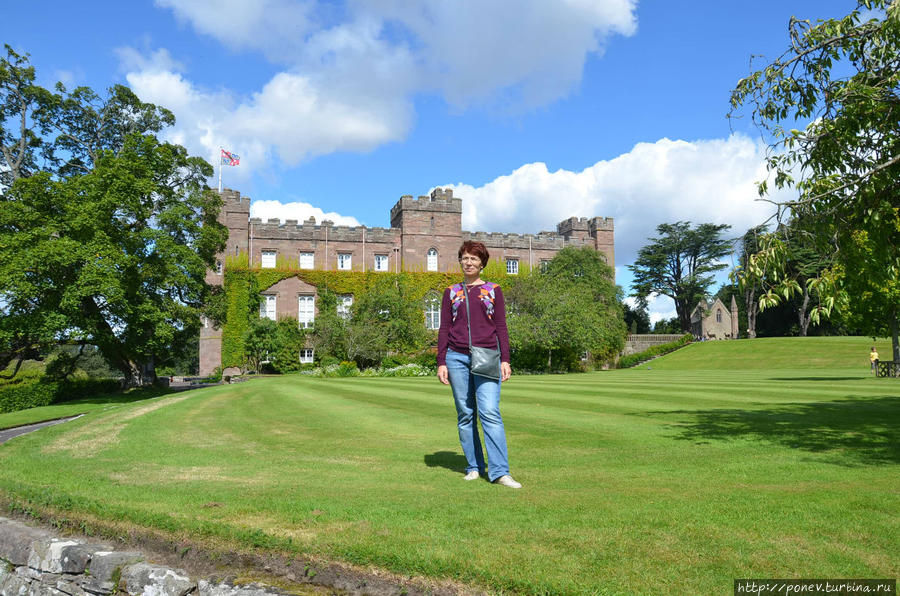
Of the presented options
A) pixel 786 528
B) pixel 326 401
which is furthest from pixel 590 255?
pixel 786 528

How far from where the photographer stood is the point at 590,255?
48.4 meters

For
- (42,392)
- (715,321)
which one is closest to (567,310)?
(42,392)

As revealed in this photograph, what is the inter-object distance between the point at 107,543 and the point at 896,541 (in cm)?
561

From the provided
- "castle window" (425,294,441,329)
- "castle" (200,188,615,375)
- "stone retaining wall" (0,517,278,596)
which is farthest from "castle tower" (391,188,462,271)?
"stone retaining wall" (0,517,278,596)

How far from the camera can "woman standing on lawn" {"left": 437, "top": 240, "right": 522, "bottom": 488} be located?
210 inches

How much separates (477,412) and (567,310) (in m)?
34.1

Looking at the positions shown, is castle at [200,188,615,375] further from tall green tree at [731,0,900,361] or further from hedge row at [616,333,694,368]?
tall green tree at [731,0,900,361]

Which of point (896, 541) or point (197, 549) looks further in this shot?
point (197, 549)

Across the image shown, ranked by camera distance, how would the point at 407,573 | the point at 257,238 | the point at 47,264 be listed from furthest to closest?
1. the point at 257,238
2. the point at 47,264
3. the point at 407,573

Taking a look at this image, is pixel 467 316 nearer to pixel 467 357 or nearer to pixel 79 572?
pixel 467 357

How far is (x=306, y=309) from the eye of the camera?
4425 cm

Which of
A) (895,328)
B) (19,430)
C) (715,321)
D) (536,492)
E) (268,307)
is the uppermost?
(268,307)

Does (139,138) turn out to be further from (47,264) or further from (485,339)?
(485,339)

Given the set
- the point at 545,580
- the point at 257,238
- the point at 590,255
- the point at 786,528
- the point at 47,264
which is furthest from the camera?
the point at 590,255
